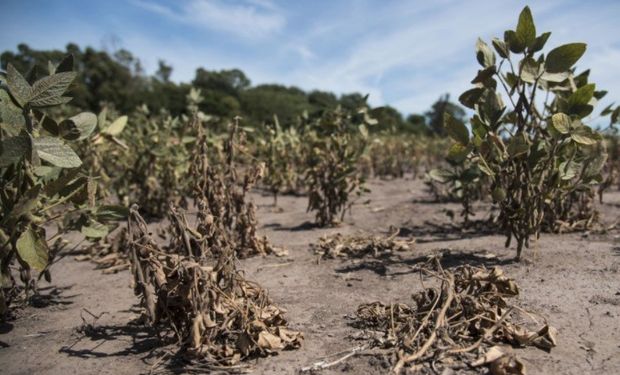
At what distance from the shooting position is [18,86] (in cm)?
190

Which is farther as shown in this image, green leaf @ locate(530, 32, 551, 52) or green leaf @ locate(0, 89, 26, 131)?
green leaf @ locate(530, 32, 551, 52)

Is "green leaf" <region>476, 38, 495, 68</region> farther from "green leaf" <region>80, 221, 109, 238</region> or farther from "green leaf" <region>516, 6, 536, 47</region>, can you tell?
"green leaf" <region>80, 221, 109, 238</region>

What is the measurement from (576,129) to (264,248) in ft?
7.08

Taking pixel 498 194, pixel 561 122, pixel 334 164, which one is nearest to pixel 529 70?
pixel 561 122

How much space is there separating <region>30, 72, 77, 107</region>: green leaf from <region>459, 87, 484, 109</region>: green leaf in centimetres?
211

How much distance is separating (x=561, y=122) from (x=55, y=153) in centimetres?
244

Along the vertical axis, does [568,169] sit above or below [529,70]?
below

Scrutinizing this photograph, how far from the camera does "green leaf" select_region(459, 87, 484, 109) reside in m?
2.90

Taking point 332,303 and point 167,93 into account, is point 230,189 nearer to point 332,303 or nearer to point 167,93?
point 332,303

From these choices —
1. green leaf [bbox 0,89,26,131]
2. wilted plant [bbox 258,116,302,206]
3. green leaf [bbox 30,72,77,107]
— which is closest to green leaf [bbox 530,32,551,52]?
green leaf [bbox 30,72,77,107]

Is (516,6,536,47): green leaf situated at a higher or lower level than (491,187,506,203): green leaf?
higher

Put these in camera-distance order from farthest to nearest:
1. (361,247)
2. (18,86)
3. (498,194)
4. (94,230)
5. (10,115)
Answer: (361,247) → (498,194) → (94,230) → (10,115) → (18,86)

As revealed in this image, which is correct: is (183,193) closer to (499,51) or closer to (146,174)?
(146,174)

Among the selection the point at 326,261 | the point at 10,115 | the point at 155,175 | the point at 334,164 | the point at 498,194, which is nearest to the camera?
the point at 10,115
